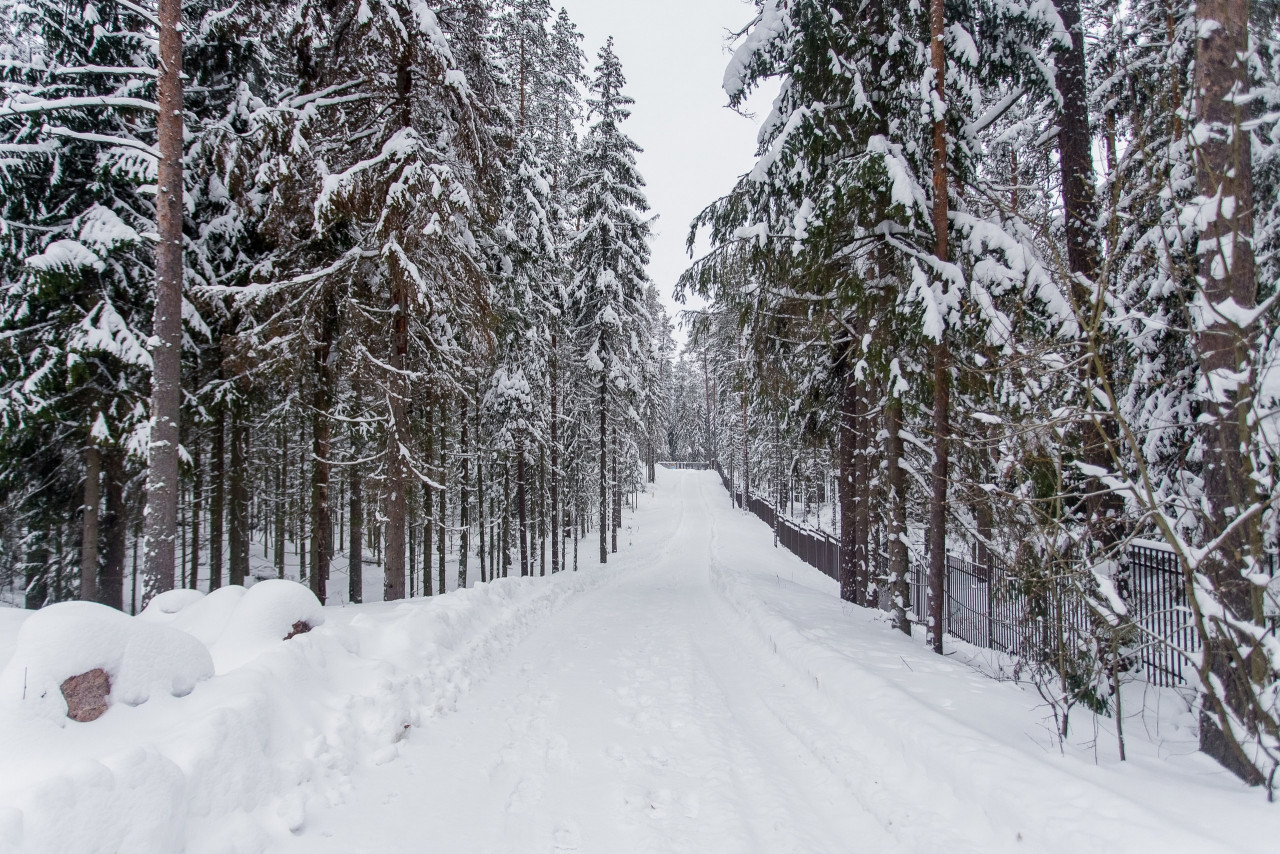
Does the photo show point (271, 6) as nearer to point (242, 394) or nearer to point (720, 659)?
point (242, 394)

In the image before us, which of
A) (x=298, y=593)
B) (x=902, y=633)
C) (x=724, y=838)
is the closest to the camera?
(x=724, y=838)

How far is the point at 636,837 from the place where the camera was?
380 cm

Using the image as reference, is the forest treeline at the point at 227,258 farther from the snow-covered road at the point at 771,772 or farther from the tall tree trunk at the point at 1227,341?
the tall tree trunk at the point at 1227,341

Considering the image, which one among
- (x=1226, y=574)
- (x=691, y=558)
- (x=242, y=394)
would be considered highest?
(x=242, y=394)

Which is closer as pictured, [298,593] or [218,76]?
[298,593]

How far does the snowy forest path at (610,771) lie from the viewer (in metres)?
3.75

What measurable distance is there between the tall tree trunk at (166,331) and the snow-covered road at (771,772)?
4.27 meters

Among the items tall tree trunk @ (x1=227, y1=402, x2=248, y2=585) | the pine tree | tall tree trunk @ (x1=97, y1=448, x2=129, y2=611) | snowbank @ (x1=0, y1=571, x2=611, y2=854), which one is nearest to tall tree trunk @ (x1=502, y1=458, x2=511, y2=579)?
the pine tree

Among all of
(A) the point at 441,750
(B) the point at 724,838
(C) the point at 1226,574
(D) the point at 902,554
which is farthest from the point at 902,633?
(A) the point at 441,750

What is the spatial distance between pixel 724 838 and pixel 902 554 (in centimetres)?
638

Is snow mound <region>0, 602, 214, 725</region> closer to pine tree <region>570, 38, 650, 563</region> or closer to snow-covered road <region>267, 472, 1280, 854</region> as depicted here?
snow-covered road <region>267, 472, 1280, 854</region>

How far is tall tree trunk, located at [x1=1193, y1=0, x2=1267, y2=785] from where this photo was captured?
138 inches

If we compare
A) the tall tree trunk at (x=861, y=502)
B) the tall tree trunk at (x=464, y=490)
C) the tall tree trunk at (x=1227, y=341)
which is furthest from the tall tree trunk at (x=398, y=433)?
the tall tree trunk at (x=1227, y=341)

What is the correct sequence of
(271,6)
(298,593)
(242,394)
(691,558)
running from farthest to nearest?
(691,558) < (242,394) < (271,6) < (298,593)
